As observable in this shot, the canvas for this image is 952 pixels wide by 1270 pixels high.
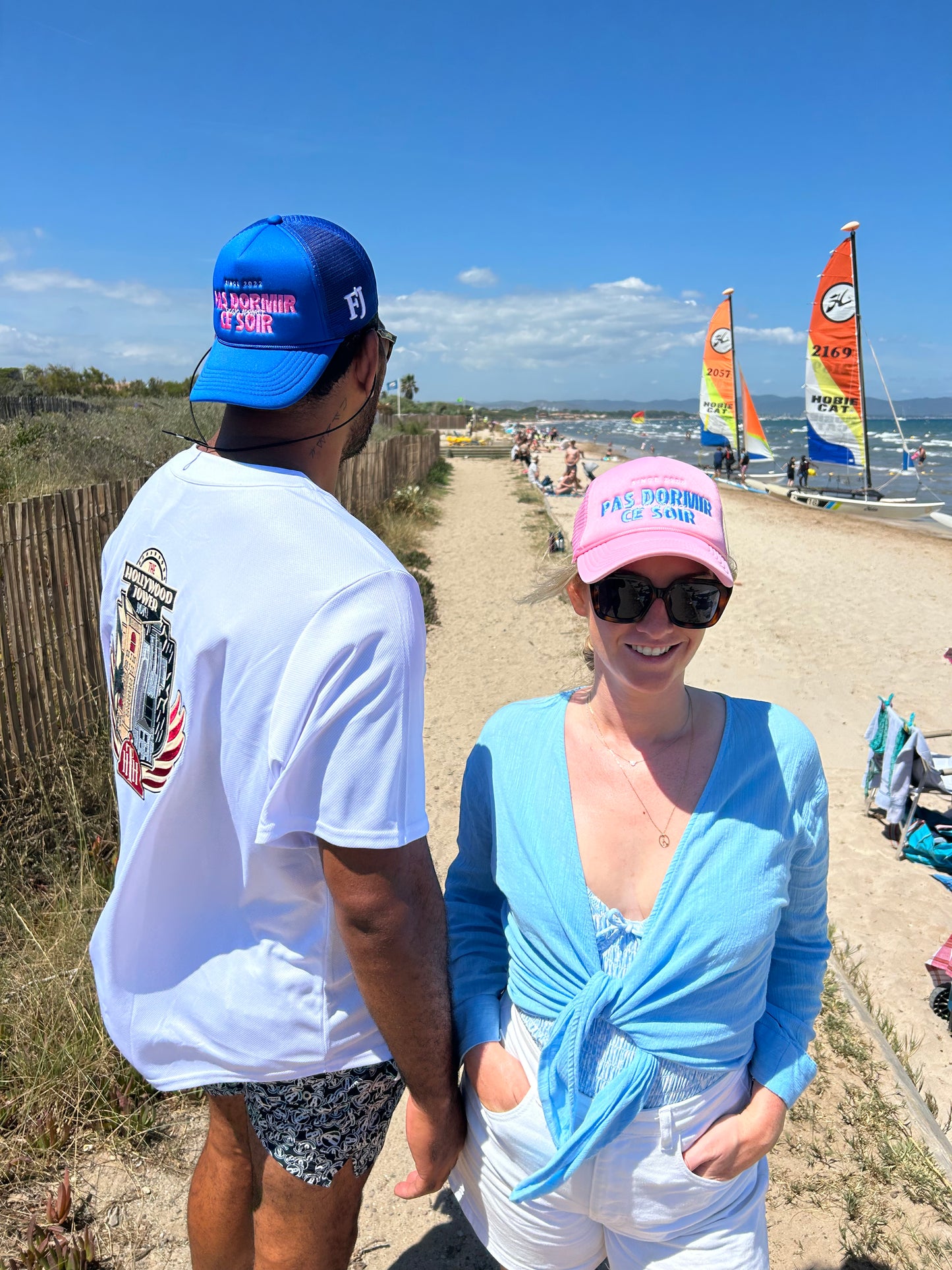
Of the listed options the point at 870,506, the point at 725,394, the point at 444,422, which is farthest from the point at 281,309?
the point at 444,422

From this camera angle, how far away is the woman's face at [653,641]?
139 cm

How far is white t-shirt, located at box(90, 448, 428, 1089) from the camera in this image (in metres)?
1.09

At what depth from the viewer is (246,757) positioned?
46.0 inches

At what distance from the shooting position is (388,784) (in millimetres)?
1097

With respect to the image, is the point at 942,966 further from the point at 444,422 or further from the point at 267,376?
the point at 444,422

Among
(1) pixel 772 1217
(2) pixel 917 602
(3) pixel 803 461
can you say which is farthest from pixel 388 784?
(3) pixel 803 461

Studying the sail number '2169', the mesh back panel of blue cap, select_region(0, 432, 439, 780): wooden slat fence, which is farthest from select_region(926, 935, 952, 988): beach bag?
the sail number '2169'

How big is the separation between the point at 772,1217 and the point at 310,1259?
162 cm

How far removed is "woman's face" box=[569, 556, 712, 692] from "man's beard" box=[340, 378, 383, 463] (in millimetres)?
490

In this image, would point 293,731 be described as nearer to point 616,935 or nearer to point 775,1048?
point 616,935

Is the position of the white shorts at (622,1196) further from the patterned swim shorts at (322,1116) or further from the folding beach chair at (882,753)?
the folding beach chair at (882,753)

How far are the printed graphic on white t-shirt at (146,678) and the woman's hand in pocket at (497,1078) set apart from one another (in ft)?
2.30

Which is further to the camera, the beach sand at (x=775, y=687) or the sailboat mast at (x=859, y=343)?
the sailboat mast at (x=859, y=343)

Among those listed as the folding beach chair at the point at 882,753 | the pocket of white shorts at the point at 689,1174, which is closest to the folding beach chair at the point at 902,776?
the folding beach chair at the point at 882,753
